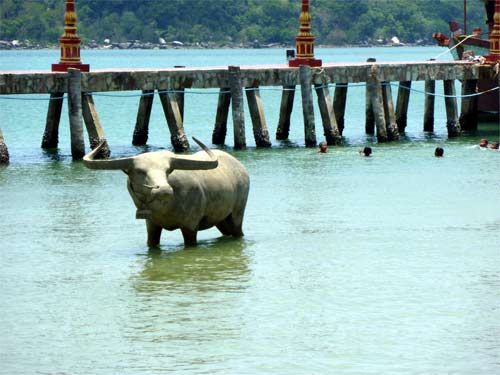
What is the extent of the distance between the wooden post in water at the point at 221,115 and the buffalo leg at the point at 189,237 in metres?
16.8

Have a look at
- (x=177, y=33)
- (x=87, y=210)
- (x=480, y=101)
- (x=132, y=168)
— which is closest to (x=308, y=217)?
(x=87, y=210)

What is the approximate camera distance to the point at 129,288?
63.8 ft

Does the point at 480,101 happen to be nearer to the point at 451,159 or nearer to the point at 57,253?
the point at 451,159

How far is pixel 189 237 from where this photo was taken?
70.9ft

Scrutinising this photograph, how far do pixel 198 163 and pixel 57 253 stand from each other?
9.07 feet

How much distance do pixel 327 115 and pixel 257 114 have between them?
71.2 inches

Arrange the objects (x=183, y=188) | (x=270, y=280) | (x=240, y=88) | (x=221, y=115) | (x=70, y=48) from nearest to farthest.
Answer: (x=270, y=280) < (x=183, y=188) < (x=70, y=48) < (x=240, y=88) < (x=221, y=115)

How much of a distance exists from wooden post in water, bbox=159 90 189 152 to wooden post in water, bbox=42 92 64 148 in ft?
7.76

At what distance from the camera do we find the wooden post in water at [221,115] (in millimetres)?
38500

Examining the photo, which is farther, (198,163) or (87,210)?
(87,210)

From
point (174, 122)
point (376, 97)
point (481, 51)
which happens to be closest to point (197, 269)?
point (174, 122)

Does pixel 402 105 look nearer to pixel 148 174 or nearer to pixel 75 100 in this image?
pixel 75 100

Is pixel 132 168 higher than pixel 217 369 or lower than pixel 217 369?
higher

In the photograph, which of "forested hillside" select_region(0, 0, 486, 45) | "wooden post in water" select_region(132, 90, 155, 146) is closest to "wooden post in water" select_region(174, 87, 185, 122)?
"wooden post in water" select_region(132, 90, 155, 146)
